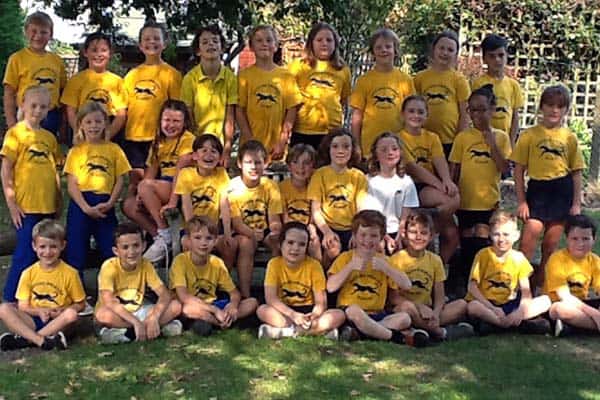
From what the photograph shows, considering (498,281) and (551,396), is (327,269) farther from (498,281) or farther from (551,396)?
(551,396)

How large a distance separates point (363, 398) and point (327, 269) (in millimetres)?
1494

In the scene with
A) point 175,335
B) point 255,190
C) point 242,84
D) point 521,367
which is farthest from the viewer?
point 242,84

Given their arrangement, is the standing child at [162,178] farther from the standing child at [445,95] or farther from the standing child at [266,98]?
the standing child at [445,95]

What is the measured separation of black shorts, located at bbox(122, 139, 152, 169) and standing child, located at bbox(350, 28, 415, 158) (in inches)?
63.2

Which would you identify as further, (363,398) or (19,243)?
(19,243)

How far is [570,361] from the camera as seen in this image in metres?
5.57

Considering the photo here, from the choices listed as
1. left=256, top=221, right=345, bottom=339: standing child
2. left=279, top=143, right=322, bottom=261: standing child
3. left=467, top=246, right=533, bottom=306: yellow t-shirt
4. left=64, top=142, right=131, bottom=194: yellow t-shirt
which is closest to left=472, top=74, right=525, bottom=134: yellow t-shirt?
left=467, top=246, right=533, bottom=306: yellow t-shirt

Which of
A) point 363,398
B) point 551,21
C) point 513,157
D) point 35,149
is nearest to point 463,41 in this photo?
point 551,21

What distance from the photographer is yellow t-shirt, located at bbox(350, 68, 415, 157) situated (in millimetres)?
6930

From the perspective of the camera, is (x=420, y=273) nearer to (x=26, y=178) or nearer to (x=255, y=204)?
(x=255, y=204)

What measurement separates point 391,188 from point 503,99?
1498 mm

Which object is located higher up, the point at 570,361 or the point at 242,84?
the point at 242,84

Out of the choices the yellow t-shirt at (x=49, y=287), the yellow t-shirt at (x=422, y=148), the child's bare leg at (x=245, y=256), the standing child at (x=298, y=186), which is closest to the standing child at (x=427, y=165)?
the yellow t-shirt at (x=422, y=148)

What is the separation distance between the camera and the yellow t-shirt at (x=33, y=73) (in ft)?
22.6
